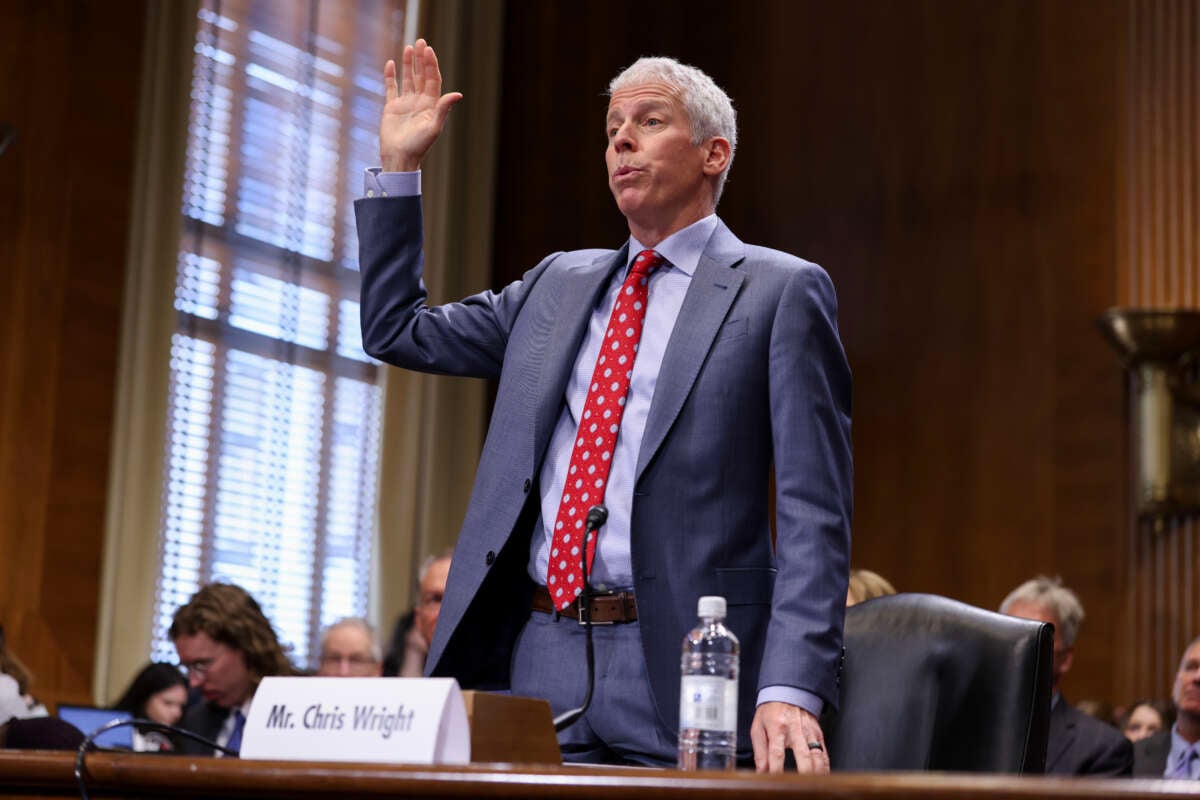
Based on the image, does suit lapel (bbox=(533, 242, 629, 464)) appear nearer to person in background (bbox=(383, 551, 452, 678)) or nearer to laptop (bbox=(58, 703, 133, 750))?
person in background (bbox=(383, 551, 452, 678))

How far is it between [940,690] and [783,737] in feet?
1.71

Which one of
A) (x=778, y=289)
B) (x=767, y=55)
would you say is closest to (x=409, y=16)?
(x=767, y=55)

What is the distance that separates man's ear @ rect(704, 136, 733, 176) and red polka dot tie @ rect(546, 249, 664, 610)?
151 millimetres

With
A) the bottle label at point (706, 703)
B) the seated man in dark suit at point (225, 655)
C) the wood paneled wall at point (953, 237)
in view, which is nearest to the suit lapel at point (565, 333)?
the bottle label at point (706, 703)

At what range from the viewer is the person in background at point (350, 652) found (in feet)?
18.4

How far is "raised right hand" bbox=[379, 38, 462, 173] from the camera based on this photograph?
7.73ft

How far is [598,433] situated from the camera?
2.24 meters

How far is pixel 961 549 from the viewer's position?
8086mm

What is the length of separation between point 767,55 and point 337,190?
2.46m

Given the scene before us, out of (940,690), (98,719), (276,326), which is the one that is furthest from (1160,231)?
(940,690)

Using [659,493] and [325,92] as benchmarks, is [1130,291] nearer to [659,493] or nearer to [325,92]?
[325,92]

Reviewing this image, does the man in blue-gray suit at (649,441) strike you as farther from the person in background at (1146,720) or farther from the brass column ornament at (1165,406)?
the brass column ornament at (1165,406)

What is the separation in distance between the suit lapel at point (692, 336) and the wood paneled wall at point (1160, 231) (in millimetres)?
5714

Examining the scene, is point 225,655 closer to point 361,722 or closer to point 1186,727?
point 1186,727
